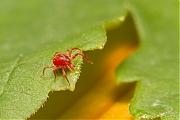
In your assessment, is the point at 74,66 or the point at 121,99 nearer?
the point at 74,66

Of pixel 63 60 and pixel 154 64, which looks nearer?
pixel 63 60

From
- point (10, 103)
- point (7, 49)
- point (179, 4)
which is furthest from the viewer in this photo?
point (179, 4)

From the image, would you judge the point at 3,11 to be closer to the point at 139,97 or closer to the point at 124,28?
the point at 124,28

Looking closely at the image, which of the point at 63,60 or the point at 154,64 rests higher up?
the point at 63,60

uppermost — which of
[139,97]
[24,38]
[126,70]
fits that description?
[24,38]

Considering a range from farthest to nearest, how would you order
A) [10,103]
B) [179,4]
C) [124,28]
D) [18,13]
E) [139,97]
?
1. [18,13]
2. [179,4]
3. [124,28]
4. [139,97]
5. [10,103]

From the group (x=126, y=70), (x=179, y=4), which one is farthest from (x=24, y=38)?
(x=179, y=4)

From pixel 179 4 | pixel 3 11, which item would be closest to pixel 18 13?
pixel 3 11

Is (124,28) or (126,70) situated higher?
(124,28)
